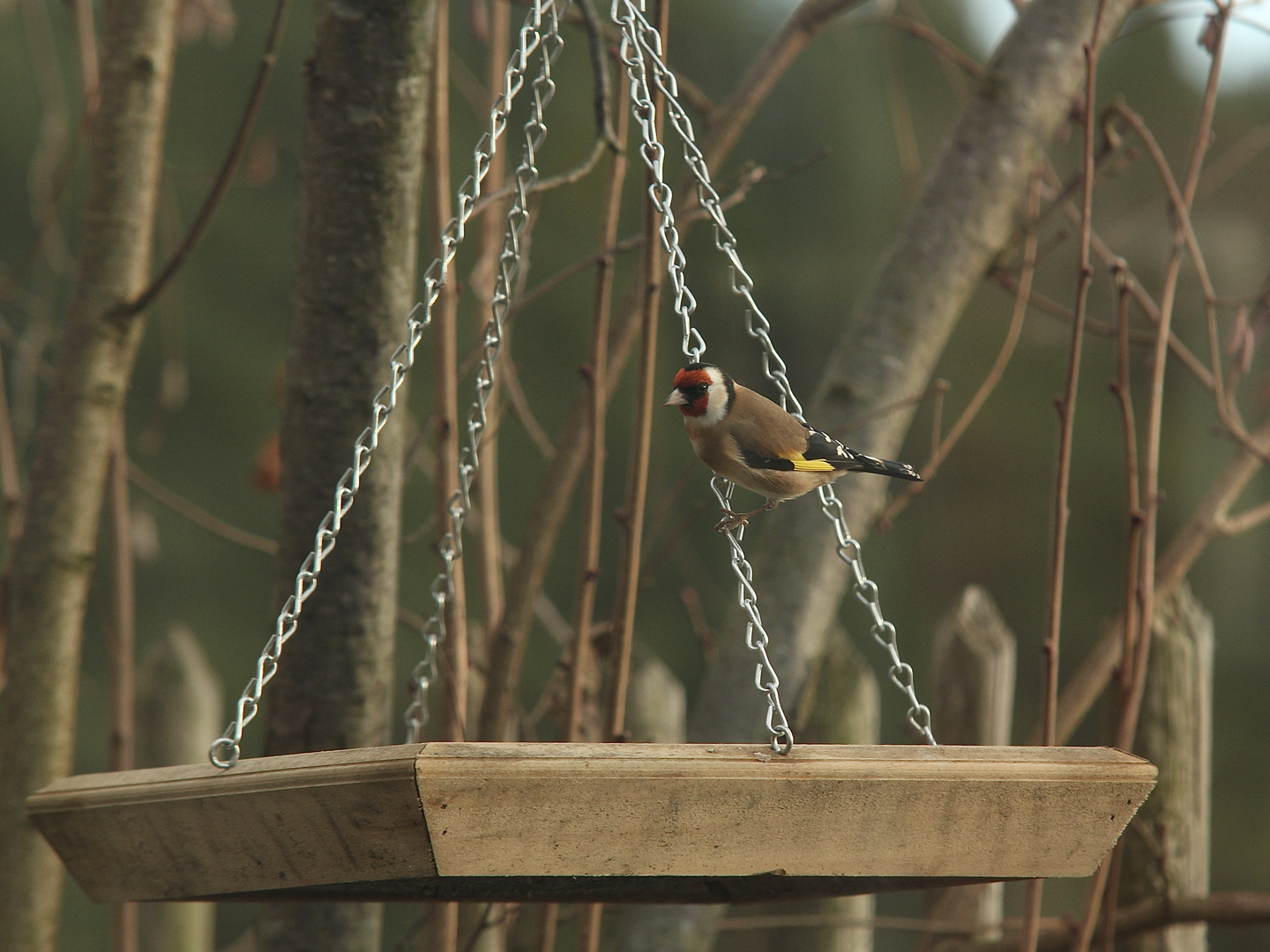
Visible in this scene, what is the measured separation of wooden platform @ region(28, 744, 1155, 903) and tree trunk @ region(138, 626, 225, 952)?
1.52 m

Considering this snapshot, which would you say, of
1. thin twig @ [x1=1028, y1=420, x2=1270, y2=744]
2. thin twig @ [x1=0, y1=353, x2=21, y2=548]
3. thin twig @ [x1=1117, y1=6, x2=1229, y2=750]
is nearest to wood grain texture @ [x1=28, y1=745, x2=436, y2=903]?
thin twig @ [x1=0, y1=353, x2=21, y2=548]

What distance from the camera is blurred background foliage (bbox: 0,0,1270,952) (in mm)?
5031

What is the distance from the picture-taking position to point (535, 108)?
5.40ft

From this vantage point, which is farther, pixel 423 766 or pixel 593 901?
pixel 593 901

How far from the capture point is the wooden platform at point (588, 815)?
1.14m

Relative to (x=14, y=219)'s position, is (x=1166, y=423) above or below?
below

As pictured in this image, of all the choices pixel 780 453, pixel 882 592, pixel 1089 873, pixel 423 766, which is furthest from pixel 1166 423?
pixel 423 766

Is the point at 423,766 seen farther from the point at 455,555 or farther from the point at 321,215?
the point at 321,215

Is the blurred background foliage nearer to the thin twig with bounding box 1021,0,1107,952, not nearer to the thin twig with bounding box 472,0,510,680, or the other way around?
the thin twig with bounding box 472,0,510,680

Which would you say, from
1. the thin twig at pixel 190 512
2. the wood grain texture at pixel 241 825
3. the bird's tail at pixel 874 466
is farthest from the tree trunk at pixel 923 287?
the wood grain texture at pixel 241 825

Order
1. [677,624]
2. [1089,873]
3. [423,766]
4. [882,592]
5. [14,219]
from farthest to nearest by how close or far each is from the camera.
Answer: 1. [14,219]
2. [677,624]
3. [882,592]
4. [1089,873]
5. [423,766]

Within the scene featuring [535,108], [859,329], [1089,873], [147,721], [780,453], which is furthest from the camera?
[147,721]

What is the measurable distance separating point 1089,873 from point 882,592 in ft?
12.2

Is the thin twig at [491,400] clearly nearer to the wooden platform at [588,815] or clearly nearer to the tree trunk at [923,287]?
the tree trunk at [923,287]
